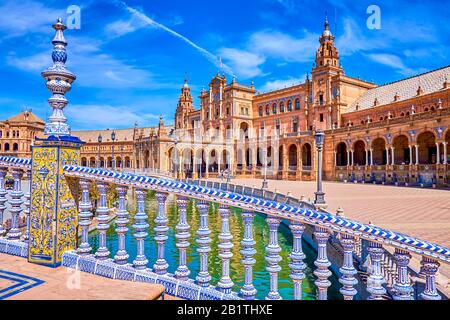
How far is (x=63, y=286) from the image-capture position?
3.33 metres

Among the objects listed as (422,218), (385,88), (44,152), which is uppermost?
(385,88)

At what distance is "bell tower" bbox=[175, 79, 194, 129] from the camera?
247ft

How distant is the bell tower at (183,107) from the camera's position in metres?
75.4

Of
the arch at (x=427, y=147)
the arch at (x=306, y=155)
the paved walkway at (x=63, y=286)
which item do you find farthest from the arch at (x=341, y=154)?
the paved walkway at (x=63, y=286)

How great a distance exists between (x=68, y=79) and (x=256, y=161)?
49715 millimetres

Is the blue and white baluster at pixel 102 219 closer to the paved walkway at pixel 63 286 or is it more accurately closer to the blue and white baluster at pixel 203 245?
the paved walkway at pixel 63 286

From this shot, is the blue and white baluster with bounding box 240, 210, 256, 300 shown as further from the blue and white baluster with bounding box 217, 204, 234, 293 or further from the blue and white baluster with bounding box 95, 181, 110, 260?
the blue and white baluster with bounding box 95, 181, 110, 260

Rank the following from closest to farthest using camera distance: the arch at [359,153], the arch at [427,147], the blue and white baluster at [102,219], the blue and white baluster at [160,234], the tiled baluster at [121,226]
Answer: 1. the blue and white baluster at [160,234]
2. the tiled baluster at [121,226]
3. the blue and white baluster at [102,219]
4. the arch at [427,147]
5. the arch at [359,153]

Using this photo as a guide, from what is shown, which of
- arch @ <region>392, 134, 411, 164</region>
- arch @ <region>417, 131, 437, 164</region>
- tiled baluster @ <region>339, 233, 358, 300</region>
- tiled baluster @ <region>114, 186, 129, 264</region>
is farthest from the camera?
arch @ <region>392, 134, 411, 164</region>

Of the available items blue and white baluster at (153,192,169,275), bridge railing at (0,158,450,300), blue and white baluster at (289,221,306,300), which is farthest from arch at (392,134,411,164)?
blue and white baluster at (153,192,169,275)

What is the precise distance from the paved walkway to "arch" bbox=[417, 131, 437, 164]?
36967 mm
